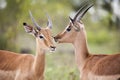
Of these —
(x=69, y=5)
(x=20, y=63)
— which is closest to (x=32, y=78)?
(x=20, y=63)

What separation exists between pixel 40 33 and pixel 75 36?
3.01 ft

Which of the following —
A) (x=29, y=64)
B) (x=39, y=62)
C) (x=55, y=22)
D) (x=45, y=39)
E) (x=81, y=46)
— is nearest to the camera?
(x=45, y=39)

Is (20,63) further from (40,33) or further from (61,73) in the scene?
(61,73)

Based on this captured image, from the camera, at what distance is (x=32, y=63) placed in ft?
36.1

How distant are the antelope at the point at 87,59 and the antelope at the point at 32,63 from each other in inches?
21.4

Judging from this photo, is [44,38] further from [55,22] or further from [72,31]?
[55,22]

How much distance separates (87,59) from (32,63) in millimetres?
1121

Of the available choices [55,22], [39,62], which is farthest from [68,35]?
[55,22]

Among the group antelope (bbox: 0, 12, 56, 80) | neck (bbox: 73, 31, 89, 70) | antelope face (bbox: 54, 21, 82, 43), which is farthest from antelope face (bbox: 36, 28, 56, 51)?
neck (bbox: 73, 31, 89, 70)

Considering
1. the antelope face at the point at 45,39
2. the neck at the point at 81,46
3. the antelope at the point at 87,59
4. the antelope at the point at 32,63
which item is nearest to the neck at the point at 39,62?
the antelope at the point at 32,63

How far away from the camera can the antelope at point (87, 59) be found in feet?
33.3

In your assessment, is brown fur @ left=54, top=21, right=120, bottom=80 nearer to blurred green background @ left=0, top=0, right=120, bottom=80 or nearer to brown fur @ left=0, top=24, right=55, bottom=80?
brown fur @ left=0, top=24, right=55, bottom=80

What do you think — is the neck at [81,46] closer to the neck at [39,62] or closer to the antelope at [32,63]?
the antelope at [32,63]

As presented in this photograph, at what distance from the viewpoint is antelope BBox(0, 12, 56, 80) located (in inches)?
423
